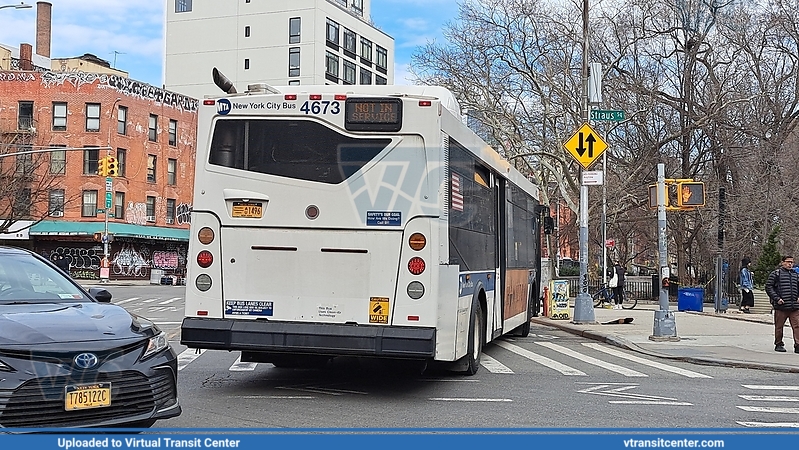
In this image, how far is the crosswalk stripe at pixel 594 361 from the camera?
13232mm

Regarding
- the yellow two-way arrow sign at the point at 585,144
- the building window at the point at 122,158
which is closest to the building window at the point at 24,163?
the building window at the point at 122,158

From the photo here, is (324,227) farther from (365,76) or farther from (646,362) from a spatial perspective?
(365,76)

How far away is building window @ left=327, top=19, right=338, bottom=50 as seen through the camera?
3137 inches

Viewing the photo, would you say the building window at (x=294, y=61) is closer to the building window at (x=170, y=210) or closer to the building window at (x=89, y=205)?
the building window at (x=170, y=210)

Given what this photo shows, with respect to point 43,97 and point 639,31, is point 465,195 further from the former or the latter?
point 43,97

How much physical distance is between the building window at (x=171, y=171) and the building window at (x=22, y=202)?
34.6 ft

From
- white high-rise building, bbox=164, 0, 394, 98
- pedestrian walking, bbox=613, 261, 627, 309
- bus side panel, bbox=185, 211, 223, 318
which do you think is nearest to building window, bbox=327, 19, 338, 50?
white high-rise building, bbox=164, 0, 394, 98

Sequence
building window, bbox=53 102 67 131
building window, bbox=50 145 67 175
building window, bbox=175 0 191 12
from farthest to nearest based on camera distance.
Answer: building window, bbox=175 0 191 12
building window, bbox=53 102 67 131
building window, bbox=50 145 67 175

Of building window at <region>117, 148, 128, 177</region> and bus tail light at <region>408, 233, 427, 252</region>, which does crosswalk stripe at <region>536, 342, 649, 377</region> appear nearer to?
bus tail light at <region>408, 233, 427, 252</region>

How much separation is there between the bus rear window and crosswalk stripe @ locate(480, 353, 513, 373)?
4519mm

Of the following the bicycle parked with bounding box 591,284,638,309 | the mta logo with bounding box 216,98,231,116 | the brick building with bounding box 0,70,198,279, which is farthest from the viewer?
the brick building with bounding box 0,70,198,279

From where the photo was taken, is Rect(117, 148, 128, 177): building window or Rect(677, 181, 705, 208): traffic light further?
Rect(117, 148, 128, 177): building window

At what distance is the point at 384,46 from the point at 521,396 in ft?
274

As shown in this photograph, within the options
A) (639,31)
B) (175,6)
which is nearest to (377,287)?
(639,31)
